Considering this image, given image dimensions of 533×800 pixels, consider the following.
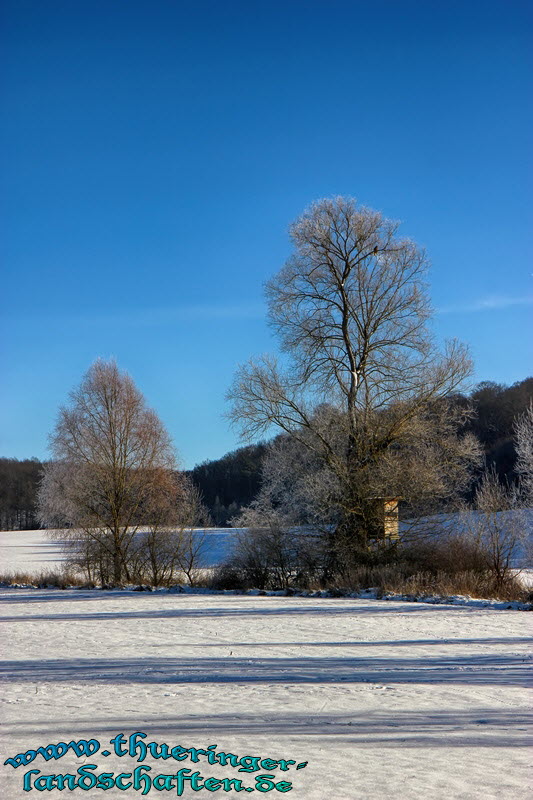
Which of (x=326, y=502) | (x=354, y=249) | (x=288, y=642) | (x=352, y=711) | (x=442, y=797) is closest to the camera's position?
(x=442, y=797)

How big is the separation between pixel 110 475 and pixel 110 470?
206 millimetres

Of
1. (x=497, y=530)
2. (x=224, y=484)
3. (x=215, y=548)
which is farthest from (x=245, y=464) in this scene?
(x=497, y=530)

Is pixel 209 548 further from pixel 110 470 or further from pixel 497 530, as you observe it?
pixel 497 530

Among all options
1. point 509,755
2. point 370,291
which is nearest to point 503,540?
point 370,291

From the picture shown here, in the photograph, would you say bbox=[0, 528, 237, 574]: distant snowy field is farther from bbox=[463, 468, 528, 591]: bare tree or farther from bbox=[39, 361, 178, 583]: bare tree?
bbox=[463, 468, 528, 591]: bare tree

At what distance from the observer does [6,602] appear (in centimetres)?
1948

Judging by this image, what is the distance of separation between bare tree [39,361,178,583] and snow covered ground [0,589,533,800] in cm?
1160

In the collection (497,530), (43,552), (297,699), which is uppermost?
(497,530)

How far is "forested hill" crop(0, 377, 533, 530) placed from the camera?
49.9m

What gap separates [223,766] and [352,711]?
1.93 meters

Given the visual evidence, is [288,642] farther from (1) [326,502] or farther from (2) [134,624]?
(1) [326,502]

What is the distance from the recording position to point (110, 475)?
26000 mm

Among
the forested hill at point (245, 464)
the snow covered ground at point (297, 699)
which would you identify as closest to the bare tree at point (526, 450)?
the snow covered ground at point (297, 699)

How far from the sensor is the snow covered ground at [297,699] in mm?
4977
